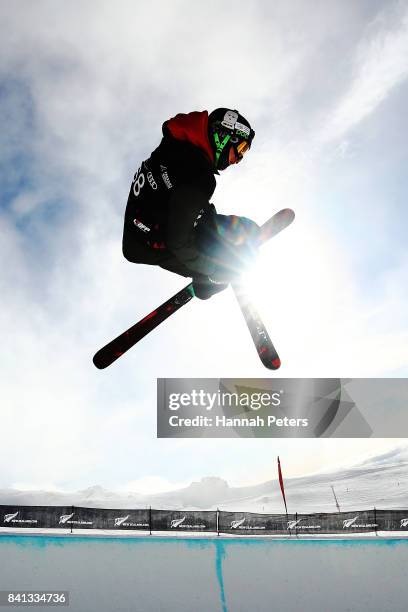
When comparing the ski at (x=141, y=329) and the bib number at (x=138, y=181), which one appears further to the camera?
→ the ski at (x=141, y=329)

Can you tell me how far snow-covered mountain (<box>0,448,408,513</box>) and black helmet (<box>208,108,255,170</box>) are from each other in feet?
155


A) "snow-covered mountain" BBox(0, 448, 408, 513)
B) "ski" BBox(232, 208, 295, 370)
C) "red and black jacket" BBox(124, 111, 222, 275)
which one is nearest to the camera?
"red and black jacket" BBox(124, 111, 222, 275)

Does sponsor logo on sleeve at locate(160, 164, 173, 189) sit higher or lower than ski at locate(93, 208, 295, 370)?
higher

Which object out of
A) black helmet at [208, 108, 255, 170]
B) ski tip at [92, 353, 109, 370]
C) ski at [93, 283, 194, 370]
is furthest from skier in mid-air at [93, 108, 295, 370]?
ski tip at [92, 353, 109, 370]

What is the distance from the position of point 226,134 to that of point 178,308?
1212 millimetres

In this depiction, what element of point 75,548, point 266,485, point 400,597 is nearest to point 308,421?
point 400,597

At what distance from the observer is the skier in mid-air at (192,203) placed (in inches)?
87.7

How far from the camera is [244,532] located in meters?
14.8

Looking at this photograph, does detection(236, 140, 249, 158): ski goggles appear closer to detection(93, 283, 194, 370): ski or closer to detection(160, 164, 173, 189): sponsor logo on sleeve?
detection(160, 164, 173, 189): sponsor logo on sleeve

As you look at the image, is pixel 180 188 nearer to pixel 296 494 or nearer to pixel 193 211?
pixel 193 211

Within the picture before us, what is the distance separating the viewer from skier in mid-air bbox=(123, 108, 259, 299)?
2.23 meters

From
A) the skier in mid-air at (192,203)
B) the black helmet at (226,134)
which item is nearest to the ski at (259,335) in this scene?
the skier in mid-air at (192,203)

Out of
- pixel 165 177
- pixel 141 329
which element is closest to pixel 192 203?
pixel 165 177

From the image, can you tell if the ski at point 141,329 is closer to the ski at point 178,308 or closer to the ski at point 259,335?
the ski at point 178,308
